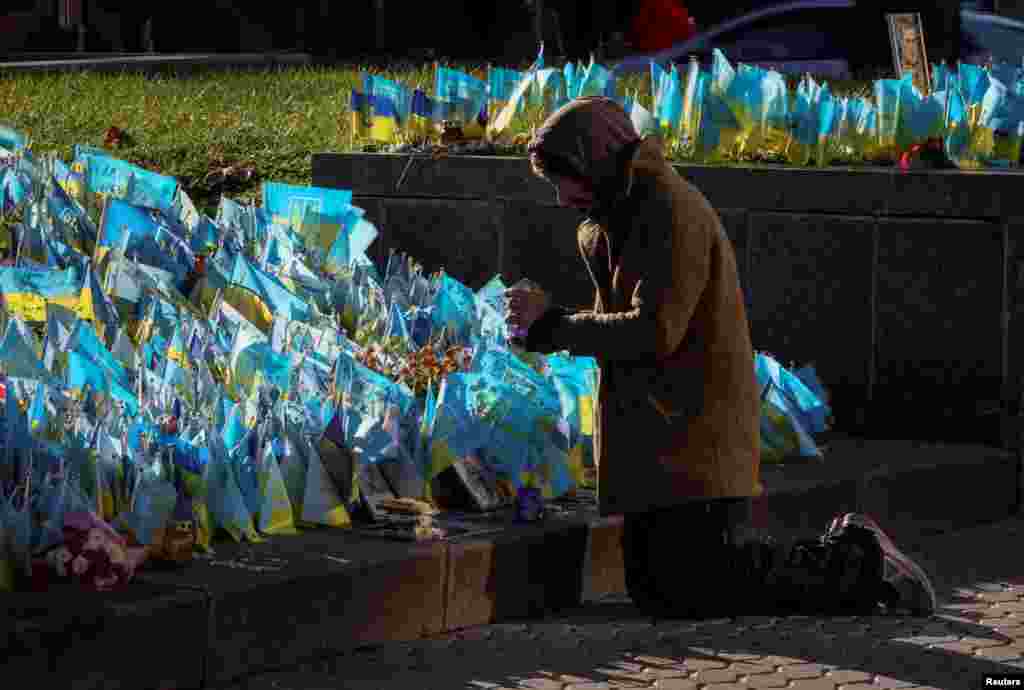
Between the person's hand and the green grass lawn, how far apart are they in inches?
122

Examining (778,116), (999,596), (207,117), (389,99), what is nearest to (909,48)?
(778,116)

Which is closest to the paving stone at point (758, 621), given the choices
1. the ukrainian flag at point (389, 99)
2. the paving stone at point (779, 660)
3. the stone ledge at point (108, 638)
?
the paving stone at point (779, 660)

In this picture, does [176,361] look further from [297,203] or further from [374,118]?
[374,118]

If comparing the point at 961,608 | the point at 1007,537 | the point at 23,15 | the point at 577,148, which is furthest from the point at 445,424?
the point at 23,15

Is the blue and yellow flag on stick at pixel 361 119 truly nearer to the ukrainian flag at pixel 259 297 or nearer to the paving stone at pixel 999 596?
the ukrainian flag at pixel 259 297

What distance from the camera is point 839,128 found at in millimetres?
8211

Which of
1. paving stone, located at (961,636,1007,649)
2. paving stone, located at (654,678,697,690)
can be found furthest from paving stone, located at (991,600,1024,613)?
paving stone, located at (654,678,697,690)

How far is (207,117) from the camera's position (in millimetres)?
11641

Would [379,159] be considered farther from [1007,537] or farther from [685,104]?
[1007,537]

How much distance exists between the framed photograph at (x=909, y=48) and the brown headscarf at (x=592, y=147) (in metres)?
3.71

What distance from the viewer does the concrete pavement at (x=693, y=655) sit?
17.1 ft

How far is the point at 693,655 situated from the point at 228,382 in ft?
5.59

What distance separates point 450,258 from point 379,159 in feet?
1.69

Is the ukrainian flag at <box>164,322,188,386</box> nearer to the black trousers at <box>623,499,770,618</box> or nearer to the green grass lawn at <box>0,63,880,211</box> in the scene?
the black trousers at <box>623,499,770,618</box>
